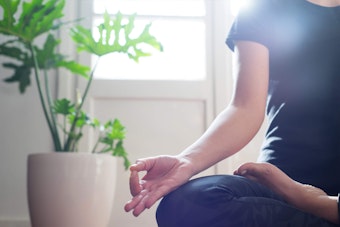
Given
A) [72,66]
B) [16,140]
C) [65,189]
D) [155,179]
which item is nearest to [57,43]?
[72,66]

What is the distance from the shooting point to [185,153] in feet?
2.32

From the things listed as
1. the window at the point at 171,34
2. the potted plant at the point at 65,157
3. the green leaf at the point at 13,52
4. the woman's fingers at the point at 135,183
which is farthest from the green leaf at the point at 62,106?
the woman's fingers at the point at 135,183

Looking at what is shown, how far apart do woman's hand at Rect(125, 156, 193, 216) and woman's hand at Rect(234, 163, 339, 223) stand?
12cm

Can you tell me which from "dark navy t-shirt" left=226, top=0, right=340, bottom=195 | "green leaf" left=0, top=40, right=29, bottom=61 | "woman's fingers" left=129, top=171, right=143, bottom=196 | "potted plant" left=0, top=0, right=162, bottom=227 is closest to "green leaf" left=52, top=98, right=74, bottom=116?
"potted plant" left=0, top=0, right=162, bottom=227

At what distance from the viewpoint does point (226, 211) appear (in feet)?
1.87

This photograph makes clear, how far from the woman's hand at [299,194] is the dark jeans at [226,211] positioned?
2 centimetres

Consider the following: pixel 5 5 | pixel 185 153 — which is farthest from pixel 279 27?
pixel 5 5

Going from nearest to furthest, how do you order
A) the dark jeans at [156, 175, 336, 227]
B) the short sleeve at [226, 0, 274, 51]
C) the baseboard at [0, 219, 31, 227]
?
the dark jeans at [156, 175, 336, 227]
the short sleeve at [226, 0, 274, 51]
the baseboard at [0, 219, 31, 227]

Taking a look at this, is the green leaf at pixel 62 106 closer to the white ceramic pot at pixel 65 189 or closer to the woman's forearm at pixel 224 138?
the white ceramic pot at pixel 65 189

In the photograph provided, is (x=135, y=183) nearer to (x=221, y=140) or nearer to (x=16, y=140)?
(x=221, y=140)

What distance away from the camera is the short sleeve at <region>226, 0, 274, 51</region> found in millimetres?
826

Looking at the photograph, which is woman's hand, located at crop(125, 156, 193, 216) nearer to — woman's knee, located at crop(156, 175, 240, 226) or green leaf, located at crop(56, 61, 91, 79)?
woman's knee, located at crop(156, 175, 240, 226)

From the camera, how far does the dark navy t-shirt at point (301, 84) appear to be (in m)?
0.74

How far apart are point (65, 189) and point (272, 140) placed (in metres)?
0.89
